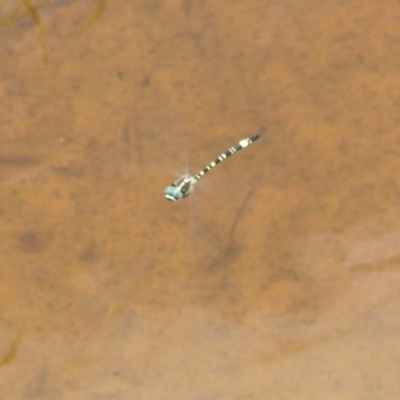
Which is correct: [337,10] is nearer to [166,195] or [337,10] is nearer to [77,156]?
[166,195]

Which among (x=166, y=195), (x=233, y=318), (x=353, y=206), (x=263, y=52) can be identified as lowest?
(x=233, y=318)

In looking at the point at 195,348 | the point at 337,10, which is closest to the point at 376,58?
the point at 337,10

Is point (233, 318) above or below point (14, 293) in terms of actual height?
below
